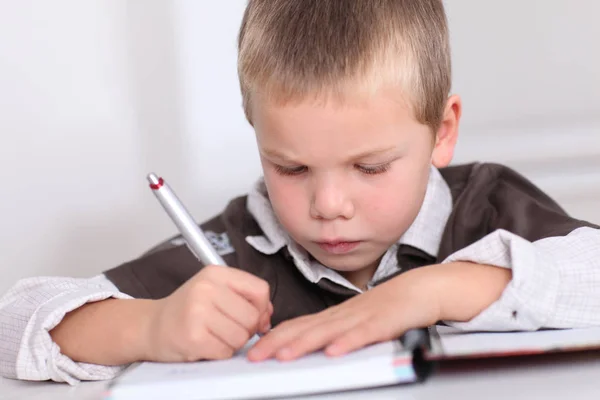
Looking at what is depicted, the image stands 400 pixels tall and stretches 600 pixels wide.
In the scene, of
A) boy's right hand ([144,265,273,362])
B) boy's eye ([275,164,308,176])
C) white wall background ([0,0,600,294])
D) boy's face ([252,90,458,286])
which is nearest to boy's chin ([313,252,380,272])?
boy's face ([252,90,458,286])

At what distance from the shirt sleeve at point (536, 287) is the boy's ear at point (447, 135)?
0.23m

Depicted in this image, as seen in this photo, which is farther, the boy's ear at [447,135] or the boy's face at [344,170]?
the boy's ear at [447,135]

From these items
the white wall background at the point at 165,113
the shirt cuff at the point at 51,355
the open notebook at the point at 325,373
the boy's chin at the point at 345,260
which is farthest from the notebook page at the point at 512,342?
the white wall background at the point at 165,113

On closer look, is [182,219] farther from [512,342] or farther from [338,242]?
[512,342]

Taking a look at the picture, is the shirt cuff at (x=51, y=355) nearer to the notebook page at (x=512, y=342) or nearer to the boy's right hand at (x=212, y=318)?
the boy's right hand at (x=212, y=318)

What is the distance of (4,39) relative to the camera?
1.36m

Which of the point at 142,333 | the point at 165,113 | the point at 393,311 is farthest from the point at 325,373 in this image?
the point at 165,113

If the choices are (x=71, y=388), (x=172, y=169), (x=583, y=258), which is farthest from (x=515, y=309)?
(x=172, y=169)

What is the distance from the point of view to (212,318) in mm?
765

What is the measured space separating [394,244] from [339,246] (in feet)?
0.42

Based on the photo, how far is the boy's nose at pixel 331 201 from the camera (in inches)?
34.7

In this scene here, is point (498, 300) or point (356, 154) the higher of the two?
point (356, 154)

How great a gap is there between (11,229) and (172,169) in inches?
10.5

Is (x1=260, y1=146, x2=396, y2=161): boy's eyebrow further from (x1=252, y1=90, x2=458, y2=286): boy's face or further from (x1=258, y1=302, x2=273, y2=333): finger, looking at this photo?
(x1=258, y1=302, x2=273, y2=333): finger
